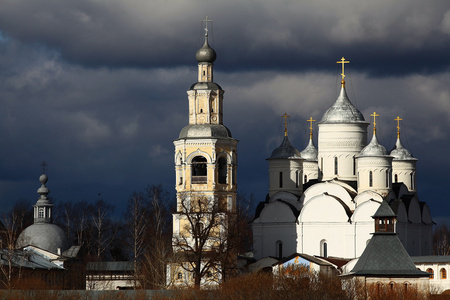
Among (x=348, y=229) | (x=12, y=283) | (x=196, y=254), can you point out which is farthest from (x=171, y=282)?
(x=348, y=229)

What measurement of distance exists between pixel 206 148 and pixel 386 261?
1192cm

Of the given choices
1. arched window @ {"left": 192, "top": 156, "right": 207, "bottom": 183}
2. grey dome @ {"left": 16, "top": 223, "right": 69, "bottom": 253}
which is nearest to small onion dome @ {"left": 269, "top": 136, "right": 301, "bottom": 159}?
arched window @ {"left": 192, "top": 156, "right": 207, "bottom": 183}

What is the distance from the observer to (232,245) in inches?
2105

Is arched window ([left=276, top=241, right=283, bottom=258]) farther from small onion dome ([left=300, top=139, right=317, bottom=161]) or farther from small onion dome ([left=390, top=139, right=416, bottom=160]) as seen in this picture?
small onion dome ([left=390, top=139, right=416, bottom=160])

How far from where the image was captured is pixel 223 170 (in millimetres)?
57875

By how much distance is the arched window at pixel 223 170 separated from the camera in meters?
57.7

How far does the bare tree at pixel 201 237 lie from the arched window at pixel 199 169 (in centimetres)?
83

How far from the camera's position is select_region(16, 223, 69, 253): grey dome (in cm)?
6162

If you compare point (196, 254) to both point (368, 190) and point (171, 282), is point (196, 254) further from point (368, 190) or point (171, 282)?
point (368, 190)

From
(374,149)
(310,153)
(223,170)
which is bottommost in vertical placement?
(223,170)

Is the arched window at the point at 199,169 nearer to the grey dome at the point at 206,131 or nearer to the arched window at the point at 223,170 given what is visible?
the arched window at the point at 223,170

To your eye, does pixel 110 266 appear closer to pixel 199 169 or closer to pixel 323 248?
pixel 199 169

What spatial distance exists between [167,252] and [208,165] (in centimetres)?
421

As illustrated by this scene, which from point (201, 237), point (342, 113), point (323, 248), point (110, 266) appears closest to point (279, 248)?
point (323, 248)
